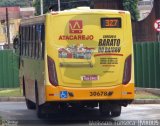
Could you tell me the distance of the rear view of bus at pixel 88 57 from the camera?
1636cm

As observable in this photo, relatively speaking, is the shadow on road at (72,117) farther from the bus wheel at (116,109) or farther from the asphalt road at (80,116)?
the bus wheel at (116,109)

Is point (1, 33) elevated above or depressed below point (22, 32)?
below

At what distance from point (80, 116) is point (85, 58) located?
240 cm

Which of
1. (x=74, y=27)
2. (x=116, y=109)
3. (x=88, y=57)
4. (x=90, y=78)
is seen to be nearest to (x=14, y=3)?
(x=116, y=109)

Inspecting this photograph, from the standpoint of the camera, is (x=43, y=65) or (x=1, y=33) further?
(x=1, y=33)

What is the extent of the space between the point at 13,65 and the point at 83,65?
15.7 m

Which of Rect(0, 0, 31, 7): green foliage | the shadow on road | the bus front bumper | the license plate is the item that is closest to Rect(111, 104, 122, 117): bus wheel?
the shadow on road

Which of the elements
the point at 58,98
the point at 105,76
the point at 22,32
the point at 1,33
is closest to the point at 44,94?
the point at 58,98

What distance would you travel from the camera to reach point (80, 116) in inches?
722

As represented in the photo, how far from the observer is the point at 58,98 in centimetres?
1630

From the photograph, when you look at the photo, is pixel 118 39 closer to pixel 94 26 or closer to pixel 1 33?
pixel 94 26

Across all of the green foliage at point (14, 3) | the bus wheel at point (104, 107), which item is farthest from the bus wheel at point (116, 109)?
the green foliage at point (14, 3)

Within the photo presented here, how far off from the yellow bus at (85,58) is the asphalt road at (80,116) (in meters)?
0.52

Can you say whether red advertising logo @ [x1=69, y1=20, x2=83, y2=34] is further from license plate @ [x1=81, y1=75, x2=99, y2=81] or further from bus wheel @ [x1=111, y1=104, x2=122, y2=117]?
bus wheel @ [x1=111, y1=104, x2=122, y2=117]
